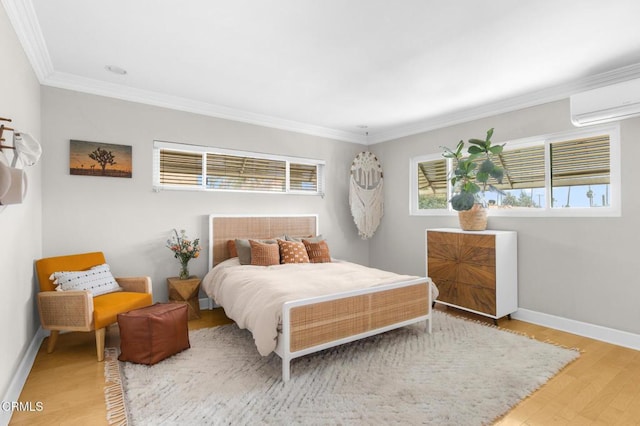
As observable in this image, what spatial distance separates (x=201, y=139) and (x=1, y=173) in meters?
2.67

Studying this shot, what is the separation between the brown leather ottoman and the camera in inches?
103

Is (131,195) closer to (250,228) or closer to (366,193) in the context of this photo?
(250,228)

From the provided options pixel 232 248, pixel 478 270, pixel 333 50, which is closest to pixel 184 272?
pixel 232 248

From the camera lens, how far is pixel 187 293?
371cm

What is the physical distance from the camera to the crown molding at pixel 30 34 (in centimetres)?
216

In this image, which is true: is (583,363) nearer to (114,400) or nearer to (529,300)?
(529,300)

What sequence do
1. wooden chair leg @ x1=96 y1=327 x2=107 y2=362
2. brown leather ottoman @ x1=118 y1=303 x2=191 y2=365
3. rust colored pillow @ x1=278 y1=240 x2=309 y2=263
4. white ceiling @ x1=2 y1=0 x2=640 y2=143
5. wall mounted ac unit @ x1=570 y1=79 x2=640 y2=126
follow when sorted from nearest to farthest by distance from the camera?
1. white ceiling @ x1=2 y1=0 x2=640 y2=143
2. brown leather ottoman @ x1=118 y1=303 x2=191 y2=365
3. wooden chair leg @ x1=96 y1=327 x2=107 y2=362
4. wall mounted ac unit @ x1=570 y1=79 x2=640 y2=126
5. rust colored pillow @ x1=278 y1=240 x2=309 y2=263

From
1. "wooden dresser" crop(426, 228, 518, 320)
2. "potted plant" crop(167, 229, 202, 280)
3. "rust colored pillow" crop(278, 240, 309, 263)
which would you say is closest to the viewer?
"wooden dresser" crop(426, 228, 518, 320)

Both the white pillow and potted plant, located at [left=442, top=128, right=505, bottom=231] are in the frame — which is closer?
the white pillow

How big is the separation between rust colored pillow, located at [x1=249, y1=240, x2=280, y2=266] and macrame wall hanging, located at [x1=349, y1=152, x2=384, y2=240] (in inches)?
71.4

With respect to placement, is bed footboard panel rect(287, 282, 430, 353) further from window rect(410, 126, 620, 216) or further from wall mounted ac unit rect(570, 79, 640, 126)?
wall mounted ac unit rect(570, 79, 640, 126)

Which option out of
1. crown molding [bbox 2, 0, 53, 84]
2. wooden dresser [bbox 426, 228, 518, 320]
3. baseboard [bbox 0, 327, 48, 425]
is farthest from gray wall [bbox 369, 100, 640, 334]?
baseboard [bbox 0, 327, 48, 425]

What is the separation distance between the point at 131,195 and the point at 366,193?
3386mm

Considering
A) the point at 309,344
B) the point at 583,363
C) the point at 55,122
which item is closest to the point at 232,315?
the point at 309,344
